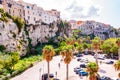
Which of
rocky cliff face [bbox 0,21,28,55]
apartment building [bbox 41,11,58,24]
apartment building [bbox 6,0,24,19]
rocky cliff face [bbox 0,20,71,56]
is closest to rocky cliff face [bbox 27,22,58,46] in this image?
rocky cliff face [bbox 0,20,71,56]

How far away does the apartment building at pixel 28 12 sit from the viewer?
112 meters

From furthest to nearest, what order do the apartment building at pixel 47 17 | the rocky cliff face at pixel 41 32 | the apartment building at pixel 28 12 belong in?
the apartment building at pixel 47 17
the rocky cliff face at pixel 41 32
the apartment building at pixel 28 12

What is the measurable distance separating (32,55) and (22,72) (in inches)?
1328

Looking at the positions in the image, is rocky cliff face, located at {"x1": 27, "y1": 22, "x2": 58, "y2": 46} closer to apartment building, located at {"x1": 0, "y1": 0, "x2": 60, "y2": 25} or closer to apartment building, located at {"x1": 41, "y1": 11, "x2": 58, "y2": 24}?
apartment building, located at {"x1": 41, "y1": 11, "x2": 58, "y2": 24}

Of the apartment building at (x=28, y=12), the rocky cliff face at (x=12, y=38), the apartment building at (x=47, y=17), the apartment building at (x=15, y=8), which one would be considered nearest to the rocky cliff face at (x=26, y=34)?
the rocky cliff face at (x=12, y=38)

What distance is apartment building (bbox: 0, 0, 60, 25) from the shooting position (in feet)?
368

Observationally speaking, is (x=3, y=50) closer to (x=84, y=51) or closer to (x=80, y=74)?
(x=80, y=74)

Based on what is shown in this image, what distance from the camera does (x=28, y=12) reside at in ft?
417

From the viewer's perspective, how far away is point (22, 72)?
82.5m

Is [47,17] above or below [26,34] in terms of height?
above

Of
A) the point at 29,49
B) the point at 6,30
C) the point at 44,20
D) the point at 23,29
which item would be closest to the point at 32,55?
the point at 29,49

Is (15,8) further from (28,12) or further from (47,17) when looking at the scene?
(47,17)

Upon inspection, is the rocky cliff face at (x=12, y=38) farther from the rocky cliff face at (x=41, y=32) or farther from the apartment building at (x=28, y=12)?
the rocky cliff face at (x=41, y=32)

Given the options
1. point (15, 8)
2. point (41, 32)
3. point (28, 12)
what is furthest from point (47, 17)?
point (15, 8)
